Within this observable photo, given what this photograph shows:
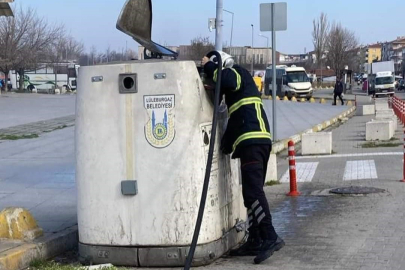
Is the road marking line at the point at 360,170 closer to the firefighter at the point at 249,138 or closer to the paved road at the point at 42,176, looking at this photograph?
the paved road at the point at 42,176

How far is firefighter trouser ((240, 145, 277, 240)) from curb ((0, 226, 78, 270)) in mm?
2031

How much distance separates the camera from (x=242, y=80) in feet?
20.9

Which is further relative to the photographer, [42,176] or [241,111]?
[42,176]

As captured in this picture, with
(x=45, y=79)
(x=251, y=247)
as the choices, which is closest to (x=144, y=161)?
(x=251, y=247)

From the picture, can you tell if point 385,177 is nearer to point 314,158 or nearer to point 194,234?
point 314,158

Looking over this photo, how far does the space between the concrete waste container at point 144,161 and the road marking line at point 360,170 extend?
20.7ft

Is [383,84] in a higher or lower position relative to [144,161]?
lower

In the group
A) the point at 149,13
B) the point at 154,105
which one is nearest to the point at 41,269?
the point at 154,105

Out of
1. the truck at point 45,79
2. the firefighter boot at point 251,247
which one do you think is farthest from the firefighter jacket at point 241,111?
the truck at point 45,79

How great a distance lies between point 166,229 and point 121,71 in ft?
4.88

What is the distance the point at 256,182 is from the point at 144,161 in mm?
1073

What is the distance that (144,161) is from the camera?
6137mm

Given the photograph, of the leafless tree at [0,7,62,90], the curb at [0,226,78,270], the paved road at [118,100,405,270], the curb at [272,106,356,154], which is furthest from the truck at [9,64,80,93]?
the curb at [0,226,78,270]

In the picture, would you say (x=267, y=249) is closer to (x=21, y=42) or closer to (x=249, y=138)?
(x=249, y=138)
